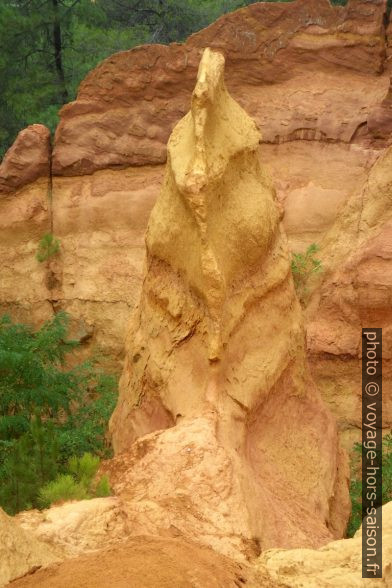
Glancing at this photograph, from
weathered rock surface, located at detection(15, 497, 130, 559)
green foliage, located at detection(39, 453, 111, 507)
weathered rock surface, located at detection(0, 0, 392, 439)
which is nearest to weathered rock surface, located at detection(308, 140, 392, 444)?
weathered rock surface, located at detection(0, 0, 392, 439)

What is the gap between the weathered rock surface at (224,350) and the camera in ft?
17.4

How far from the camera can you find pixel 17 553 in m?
3.73

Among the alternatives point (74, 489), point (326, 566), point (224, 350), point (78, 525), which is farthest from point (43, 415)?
point (326, 566)

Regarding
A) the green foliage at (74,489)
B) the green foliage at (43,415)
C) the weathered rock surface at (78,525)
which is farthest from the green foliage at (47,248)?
the weathered rock surface at (78,525)

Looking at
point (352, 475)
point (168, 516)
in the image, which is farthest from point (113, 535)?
point (352, 475)

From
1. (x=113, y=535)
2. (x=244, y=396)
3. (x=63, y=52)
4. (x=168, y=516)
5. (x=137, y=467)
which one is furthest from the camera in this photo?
(x=63, y=52)

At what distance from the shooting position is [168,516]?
4535 millimetres

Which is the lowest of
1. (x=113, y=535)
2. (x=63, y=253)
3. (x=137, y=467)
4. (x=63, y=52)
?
(x=113, y=535)

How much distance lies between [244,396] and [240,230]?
1.03m

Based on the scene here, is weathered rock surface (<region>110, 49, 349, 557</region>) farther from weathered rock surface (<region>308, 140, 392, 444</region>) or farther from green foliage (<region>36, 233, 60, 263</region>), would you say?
green foliage (<region>36, 233, 60, 263</region>)

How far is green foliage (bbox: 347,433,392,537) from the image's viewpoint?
725cm

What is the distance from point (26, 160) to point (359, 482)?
641 centimetres

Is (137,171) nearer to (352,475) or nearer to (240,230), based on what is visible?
(352,475)

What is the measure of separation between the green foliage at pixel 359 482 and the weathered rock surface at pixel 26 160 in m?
5.76
